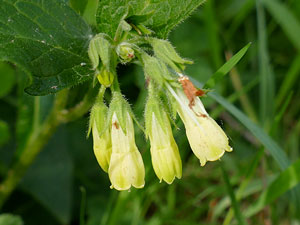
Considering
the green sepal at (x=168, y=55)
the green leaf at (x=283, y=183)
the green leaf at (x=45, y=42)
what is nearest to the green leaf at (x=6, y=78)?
the green leaf at (x=45, y=42)

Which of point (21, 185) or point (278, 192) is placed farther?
point (21, 185)

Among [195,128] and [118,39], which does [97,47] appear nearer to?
[118,39]

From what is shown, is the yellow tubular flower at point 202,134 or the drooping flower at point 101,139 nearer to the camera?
the yellow tubular flower at point 202,134

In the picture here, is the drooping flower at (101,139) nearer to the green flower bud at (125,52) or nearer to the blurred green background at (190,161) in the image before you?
the green flower bud at (125,52)

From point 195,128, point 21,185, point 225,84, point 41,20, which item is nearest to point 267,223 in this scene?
point 225,84

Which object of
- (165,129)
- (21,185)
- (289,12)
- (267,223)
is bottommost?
(21,185)
